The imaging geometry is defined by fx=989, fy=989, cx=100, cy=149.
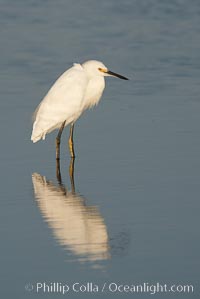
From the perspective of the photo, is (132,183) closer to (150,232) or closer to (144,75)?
(150,232)

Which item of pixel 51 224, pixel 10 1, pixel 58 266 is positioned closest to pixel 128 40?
pixel 10 1

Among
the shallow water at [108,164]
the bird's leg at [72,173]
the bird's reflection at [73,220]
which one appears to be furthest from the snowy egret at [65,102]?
the bird's reflection at [73,220]

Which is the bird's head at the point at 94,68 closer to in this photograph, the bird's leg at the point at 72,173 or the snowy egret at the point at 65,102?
the snowy egret at the point at 65,102

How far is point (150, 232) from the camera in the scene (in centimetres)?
749

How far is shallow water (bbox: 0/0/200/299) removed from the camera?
6.77 meters

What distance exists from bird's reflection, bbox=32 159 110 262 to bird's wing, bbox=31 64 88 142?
181 centimetres

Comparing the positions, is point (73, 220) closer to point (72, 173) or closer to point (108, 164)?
point (72, 173)

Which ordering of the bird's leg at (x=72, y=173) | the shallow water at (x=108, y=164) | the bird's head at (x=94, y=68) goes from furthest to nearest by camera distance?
the bird's head at (x=94, y=68), the bird's leg at (x=72, y=173), the shallow water at (x=108, y=164)

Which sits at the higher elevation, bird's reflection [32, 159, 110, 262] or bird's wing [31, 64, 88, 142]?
bird's wing [31, 64, 88, 142]

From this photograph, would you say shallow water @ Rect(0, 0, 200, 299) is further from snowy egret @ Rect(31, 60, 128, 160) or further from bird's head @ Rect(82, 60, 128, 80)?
bird's head @ Rect(82, 60, 128, 80)

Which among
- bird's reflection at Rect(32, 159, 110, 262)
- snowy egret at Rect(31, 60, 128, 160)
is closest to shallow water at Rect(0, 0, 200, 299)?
bird's reflection at Rect(32, 159, 110, 262)

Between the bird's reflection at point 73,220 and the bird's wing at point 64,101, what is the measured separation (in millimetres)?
1809

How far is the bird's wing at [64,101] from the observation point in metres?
11.3

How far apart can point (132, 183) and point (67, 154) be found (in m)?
1.96
